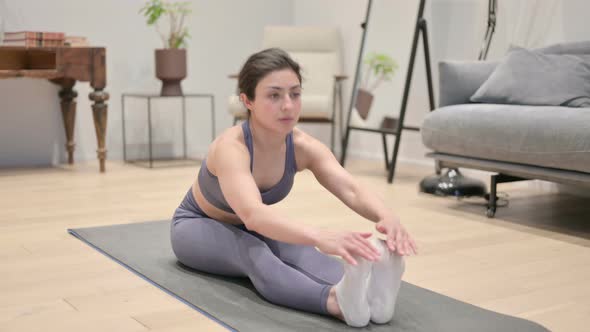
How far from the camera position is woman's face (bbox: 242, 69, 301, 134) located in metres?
1.73

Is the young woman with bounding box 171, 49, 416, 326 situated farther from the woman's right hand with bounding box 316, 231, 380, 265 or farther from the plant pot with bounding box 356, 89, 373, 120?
the plant pot with bounding box 356, 89, 373, 120

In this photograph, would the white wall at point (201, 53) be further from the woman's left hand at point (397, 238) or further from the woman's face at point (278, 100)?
the woman's left hand at point (397, 238)

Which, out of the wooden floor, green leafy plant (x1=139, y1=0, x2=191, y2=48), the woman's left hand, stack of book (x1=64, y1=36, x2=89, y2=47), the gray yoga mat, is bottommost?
the wooden floor

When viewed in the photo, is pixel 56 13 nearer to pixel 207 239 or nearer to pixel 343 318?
pixel 207 239

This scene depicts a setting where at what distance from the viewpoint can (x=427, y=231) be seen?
2662 mm

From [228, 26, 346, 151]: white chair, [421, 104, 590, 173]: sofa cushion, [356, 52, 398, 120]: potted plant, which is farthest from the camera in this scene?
[228, 26, 346, 151]: white chair

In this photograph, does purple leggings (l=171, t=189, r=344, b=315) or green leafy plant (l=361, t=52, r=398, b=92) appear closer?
purple leggings (l=171, t=189, r=344, b=315)

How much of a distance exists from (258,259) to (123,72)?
10.9 ft

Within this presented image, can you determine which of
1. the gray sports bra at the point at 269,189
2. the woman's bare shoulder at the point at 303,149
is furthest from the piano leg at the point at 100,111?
the woman's bare shoulder at the point at 303,149

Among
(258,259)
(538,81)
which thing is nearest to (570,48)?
(538,81)

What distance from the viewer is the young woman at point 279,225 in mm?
1522

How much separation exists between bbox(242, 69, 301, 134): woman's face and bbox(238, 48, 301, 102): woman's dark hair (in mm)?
14

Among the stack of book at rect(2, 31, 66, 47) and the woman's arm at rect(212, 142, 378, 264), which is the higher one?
the stack of book at rect(2, 31, 66, 47)

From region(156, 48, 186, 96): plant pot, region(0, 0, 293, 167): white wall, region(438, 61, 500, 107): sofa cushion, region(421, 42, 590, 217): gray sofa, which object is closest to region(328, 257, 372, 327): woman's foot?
region(421, 42, 590, 217): gray sofa
